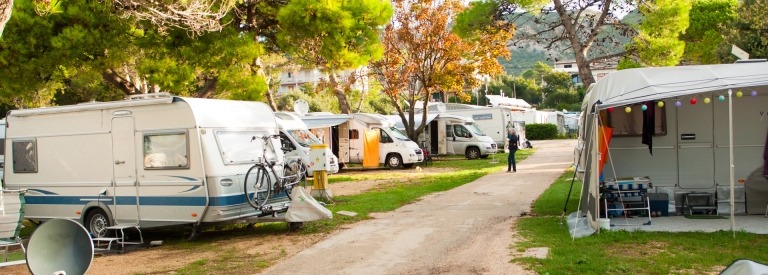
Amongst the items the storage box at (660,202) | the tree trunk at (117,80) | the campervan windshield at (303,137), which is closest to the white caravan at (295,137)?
the campervan windshield at (303,137)

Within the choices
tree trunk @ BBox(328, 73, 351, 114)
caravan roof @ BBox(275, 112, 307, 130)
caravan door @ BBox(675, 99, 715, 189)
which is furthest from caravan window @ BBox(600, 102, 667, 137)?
tree trunk @ BBox(328, 73, 351, 114)

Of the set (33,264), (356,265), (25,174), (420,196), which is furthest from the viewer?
(420,196)

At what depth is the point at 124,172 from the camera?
34.8ft

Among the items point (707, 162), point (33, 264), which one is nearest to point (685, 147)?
point (707, 162)

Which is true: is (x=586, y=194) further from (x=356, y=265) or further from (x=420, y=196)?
(x=420, y=196)

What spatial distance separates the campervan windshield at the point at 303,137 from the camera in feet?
70.6

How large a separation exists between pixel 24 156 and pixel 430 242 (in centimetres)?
732

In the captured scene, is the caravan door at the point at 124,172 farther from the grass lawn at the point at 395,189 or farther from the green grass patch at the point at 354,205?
the grass lawn at the point at 395,189

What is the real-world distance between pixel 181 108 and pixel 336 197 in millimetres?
5926

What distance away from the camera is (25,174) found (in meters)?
11.8

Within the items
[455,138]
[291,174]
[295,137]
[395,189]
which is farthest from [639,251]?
[455,138]

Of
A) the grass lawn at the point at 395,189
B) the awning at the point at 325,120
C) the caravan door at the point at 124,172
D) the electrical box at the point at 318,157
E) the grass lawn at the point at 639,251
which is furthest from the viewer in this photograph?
the awning at the point at 325,120

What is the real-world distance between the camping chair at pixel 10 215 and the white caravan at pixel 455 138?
22.5 meters

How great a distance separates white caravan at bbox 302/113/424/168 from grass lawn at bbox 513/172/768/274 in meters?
15.2
